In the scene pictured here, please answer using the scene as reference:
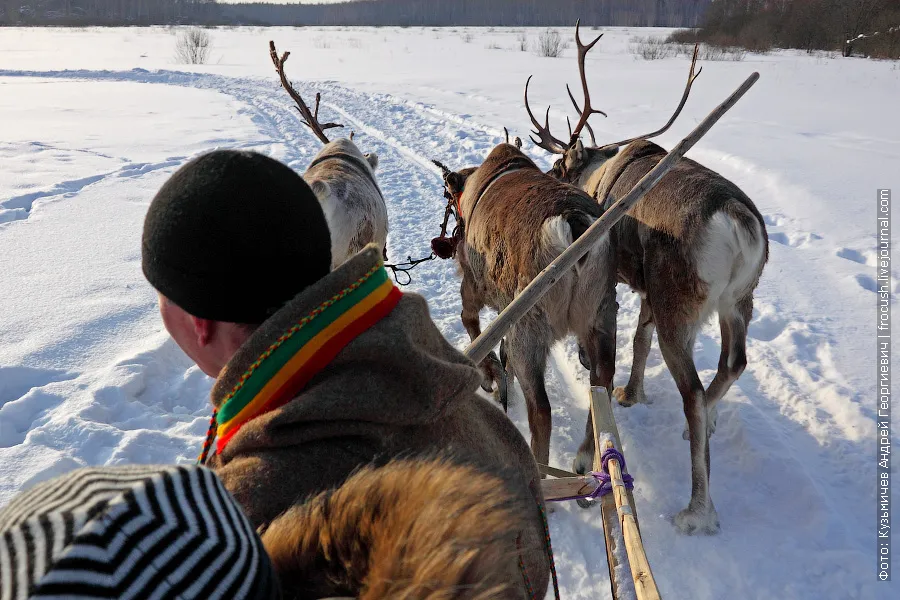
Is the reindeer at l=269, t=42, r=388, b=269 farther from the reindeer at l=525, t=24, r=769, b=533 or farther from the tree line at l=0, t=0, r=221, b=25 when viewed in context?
the tree line at l=0, t=0, r=221, b=25

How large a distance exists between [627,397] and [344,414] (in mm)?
3567

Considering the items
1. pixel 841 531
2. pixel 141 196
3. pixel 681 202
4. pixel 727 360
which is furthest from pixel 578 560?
pixel 141 196

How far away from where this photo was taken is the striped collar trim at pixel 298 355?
971mm

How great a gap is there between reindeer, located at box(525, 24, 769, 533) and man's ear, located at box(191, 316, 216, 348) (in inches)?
109

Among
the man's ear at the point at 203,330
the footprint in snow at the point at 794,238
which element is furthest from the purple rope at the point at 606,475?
the footprint in snow at the point at 794,238

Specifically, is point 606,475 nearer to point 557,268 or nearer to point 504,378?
point 557,268

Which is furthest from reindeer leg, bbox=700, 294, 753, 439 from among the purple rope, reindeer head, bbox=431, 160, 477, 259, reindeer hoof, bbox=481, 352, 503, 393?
reindeer head, bbox=431, 160, 477, 259

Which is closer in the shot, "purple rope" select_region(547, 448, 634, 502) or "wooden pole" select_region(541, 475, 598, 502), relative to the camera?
"purple rope" select_region(547, 448, 634, 502)

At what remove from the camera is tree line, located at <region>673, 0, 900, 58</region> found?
22500mm

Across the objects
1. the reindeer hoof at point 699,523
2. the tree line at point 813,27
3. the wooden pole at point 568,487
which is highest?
the tree line at point 813,27

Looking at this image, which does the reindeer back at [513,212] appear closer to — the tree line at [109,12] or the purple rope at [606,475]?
the purple rope at [606,475]

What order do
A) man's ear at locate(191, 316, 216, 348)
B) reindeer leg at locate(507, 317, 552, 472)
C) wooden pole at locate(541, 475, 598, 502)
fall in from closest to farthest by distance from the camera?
1. man's ear at locate(191, 316, 216, 348)
2. wooden pole at locate(541, 475, 598, 502)
3. reindeer leg at locate(507, 317, 552, 472)

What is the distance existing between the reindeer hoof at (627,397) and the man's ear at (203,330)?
140 inches

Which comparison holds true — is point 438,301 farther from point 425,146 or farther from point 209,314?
point 425,146
